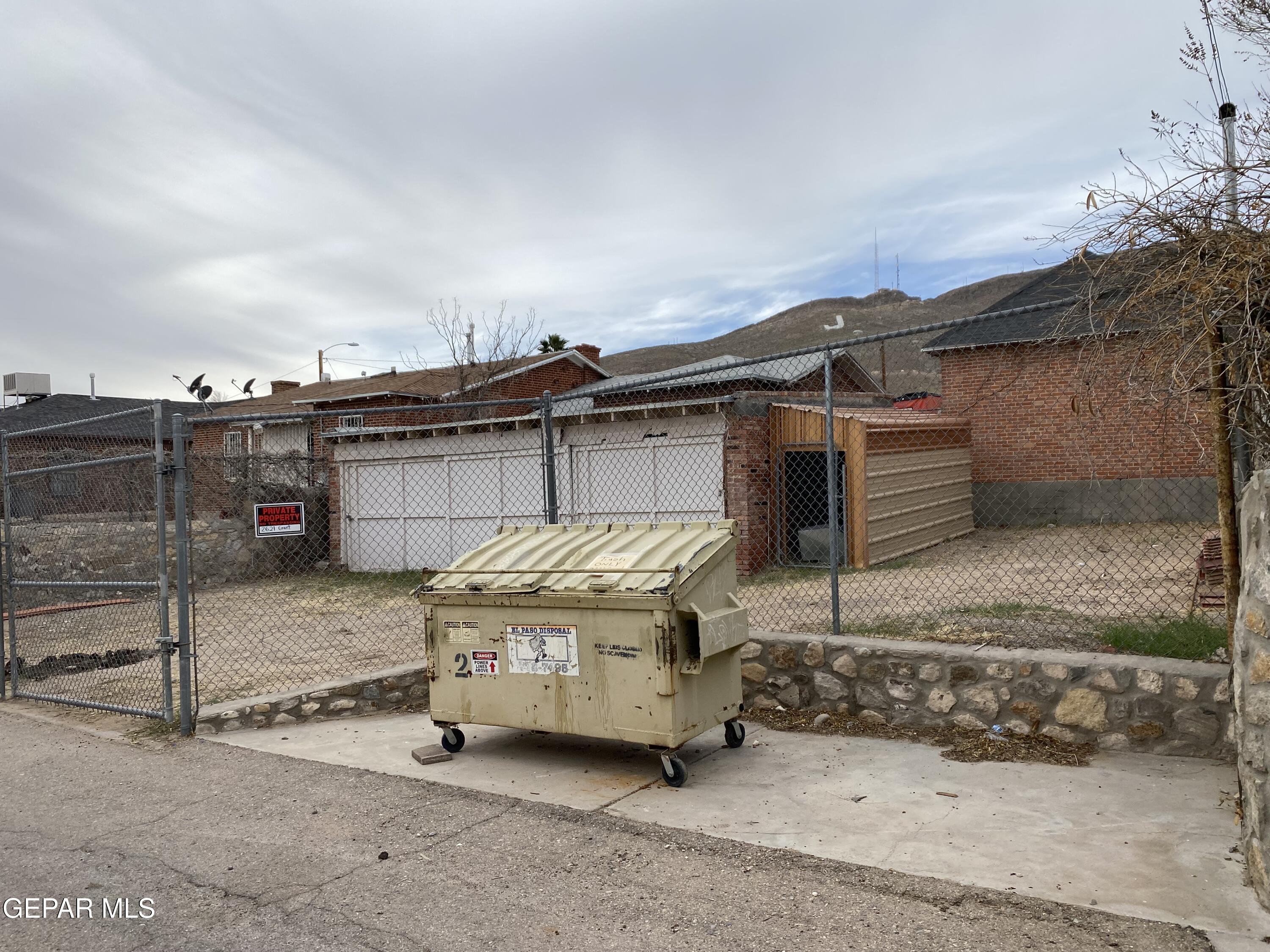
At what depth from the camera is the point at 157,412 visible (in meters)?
5.90

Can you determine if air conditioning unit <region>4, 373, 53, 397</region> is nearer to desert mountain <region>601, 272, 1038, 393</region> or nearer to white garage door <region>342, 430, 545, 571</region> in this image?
white garage door <region>342, 430, 545, 571</region>

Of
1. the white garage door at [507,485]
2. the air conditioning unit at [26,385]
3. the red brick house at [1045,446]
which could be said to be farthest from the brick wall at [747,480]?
the air conditioning unit at [26,385]

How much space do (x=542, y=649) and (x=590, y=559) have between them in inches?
22.4

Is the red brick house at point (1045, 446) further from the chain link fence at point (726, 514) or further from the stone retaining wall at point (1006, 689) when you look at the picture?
the stone retaining wall at point (1006, 689)

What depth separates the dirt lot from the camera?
7.02 metres

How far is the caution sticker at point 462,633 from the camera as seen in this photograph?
5391 millimetres

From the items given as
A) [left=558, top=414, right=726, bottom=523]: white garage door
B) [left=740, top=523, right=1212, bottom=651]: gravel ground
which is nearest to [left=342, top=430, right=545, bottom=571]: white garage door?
[left=558, top=414, right=726, bottom=523]: white garage door

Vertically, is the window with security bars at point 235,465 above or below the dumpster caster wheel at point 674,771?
above

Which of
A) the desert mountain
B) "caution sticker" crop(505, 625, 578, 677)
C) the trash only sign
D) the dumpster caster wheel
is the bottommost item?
the dumpster caster wheel

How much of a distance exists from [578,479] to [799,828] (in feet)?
39.8

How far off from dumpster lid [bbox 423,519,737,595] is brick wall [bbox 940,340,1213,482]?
476 inches

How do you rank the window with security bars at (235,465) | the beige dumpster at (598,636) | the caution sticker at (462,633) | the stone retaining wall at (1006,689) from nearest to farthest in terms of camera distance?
the stone retaining wall at (1006,689)
the beige dumpster at (598,636)
the caution sticker at (462,633)
the window with security bars at (235,465)

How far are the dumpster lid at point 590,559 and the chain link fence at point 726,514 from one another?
3.46 feet

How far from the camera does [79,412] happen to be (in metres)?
35.7
